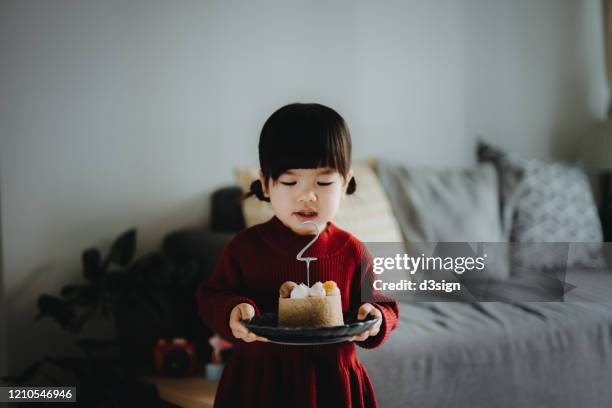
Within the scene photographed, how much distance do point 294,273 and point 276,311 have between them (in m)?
0.06

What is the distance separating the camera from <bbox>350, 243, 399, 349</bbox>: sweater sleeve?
849 mm

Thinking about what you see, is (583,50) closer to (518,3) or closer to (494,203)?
(518,3)

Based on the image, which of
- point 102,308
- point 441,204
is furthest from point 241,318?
point 441,204

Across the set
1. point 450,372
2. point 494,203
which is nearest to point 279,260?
point 450,372

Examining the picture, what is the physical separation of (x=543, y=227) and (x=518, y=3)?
3.51 feet

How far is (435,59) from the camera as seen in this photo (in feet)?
7.96

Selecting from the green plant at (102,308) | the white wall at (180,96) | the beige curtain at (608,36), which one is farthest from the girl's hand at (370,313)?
the beige curtain at (608,36)

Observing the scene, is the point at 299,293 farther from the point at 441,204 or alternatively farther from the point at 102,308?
the point at 441,204

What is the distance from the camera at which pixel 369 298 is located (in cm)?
86

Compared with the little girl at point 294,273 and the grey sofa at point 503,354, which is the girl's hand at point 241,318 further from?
the grey sofa at point 503,354

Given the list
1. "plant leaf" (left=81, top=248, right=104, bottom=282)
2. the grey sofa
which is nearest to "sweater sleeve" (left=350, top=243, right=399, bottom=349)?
the grey sofa

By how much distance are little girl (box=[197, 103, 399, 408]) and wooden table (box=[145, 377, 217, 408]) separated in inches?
23.2

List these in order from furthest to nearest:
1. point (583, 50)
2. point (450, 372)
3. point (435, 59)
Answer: point (583, 50) < point (435, 59) < point (450, 372)

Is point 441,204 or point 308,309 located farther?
point 441,204
